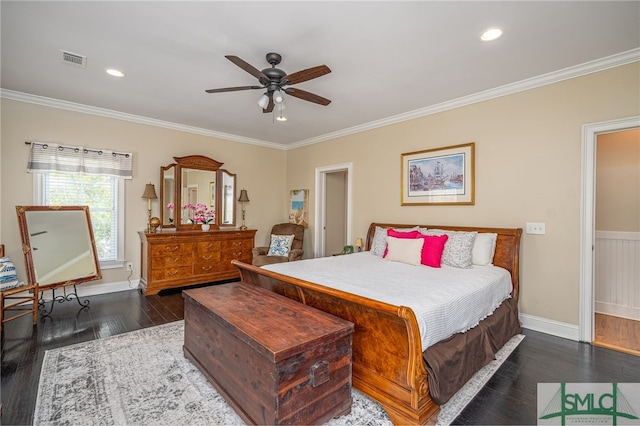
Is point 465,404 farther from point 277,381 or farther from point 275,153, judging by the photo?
point 275,153

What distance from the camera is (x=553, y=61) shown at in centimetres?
274

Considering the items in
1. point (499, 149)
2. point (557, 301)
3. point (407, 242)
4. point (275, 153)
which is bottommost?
point (557, 301)

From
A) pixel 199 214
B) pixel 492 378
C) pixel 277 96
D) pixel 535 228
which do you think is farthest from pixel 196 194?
pixel 535 228

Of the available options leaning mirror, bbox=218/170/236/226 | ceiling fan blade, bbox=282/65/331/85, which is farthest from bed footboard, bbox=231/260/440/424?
leaning mirror, bbox=218/170/236/226

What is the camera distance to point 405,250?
130 inches

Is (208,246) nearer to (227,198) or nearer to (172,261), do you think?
(172,261)

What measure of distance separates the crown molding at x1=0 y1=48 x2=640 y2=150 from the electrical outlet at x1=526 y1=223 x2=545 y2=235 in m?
1.48

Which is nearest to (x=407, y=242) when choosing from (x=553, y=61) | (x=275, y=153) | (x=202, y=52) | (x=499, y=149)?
(x=499, y=149)

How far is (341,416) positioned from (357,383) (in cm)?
23

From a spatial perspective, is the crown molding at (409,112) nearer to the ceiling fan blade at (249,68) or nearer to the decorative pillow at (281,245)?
the decorative pillow at (281,245)

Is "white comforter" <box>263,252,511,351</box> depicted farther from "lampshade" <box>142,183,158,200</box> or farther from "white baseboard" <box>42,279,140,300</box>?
"white baseboard" <box>42,279,140,300</box>

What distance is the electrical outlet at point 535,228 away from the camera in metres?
Answer: 3.08

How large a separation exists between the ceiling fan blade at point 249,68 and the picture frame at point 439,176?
2460 millimetres

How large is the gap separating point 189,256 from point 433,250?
11.9 feet
